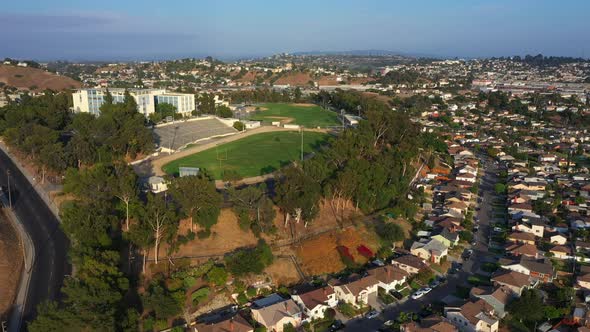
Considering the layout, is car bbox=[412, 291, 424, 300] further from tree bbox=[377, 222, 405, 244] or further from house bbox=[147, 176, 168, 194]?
house bbox=[147, 176, 168, 194]

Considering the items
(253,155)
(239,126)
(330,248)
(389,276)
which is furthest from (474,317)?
(239,126)

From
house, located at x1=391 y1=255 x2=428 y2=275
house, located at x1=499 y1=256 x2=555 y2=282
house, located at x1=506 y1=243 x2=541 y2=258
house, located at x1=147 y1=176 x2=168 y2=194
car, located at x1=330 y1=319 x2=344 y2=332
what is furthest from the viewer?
house, located at x1=147 y1=176 x2=168 y2=194

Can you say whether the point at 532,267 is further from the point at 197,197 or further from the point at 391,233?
the point at 197,197

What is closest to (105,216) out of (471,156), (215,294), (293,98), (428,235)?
(215,294)

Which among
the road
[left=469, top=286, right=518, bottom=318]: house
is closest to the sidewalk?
the road

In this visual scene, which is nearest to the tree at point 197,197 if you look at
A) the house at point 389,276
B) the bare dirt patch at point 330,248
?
the bare dirt patch at point 330,248

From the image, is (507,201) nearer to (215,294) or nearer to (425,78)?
(215,294)

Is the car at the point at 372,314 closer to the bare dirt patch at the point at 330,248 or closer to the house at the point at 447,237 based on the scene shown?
the bare dirt patch at the point at 330,248
